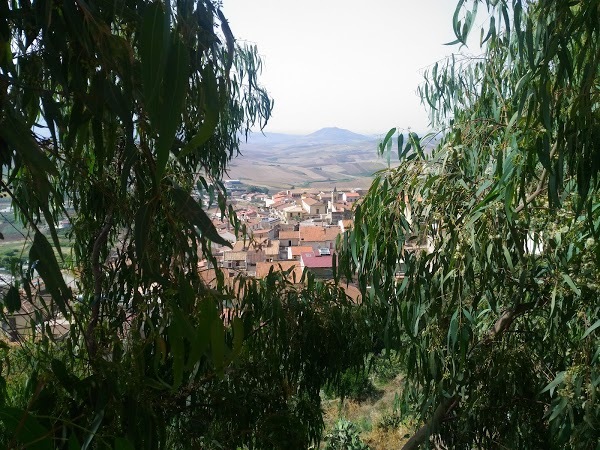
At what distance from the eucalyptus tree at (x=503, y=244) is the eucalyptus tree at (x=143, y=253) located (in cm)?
39

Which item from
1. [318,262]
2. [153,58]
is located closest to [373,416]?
[318,262]

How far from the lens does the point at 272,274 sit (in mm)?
1959

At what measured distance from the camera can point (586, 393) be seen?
1729mm

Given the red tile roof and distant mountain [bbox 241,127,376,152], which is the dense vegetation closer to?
the red tile roof

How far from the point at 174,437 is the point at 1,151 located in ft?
4.44

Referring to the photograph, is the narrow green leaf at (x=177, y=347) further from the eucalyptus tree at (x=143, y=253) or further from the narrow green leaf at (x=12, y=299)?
the narrow green leaf at (x=12, y=299)

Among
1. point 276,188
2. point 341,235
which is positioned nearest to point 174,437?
point 341,235

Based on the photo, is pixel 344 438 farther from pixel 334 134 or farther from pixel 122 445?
pixel 334 134

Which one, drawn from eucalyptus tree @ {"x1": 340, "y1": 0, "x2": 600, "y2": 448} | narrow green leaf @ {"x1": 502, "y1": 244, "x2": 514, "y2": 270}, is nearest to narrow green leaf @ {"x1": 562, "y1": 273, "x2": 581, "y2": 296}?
eucalyptus tree @ {"x1": 340, "y1": 0, "x2": 600, "y2": 448}

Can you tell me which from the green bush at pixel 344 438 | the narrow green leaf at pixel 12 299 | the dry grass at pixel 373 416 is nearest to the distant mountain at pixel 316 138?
the dry grass at pixel 373 416

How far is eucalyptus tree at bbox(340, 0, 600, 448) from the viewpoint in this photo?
4.51ft

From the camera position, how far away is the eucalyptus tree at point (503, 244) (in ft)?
4.51

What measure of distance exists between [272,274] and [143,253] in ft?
4.06

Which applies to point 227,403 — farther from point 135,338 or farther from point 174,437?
point 135,338
